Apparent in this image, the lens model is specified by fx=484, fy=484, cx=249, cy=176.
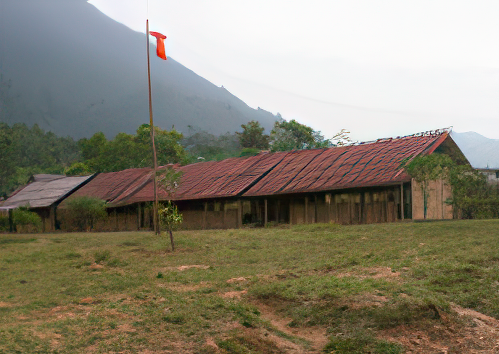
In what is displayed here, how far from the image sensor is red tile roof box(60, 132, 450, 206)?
25703mm

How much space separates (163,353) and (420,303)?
17.0 feet

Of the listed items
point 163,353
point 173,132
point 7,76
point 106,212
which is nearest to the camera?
point 163,353

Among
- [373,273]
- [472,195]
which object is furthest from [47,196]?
[373,273]

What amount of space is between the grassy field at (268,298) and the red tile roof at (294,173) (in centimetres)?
755

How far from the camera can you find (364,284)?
11602 millimetres

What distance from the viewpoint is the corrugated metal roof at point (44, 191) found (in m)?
39.8

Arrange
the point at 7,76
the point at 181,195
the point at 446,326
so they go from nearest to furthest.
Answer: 1. the point at 446,326
2. the point at 181,195
3. the point at 7,76

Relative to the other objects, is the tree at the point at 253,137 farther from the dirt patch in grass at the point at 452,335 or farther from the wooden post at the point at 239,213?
the dirt patch in grass at the point at 452,335

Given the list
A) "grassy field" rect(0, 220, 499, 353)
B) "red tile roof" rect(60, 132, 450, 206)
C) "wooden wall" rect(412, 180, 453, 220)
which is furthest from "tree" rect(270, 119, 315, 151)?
"grassy field" rect(0, 220, 499, 353)

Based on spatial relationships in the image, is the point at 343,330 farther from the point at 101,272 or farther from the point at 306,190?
the point at 306,190

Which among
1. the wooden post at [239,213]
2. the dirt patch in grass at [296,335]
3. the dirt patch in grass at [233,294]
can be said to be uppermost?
the wooden post at [239,213]

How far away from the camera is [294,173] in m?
29.6

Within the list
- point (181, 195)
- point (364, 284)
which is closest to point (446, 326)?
point (364, 284)

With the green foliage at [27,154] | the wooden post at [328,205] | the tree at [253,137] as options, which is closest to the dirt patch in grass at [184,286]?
the wooden post at [328,205]
